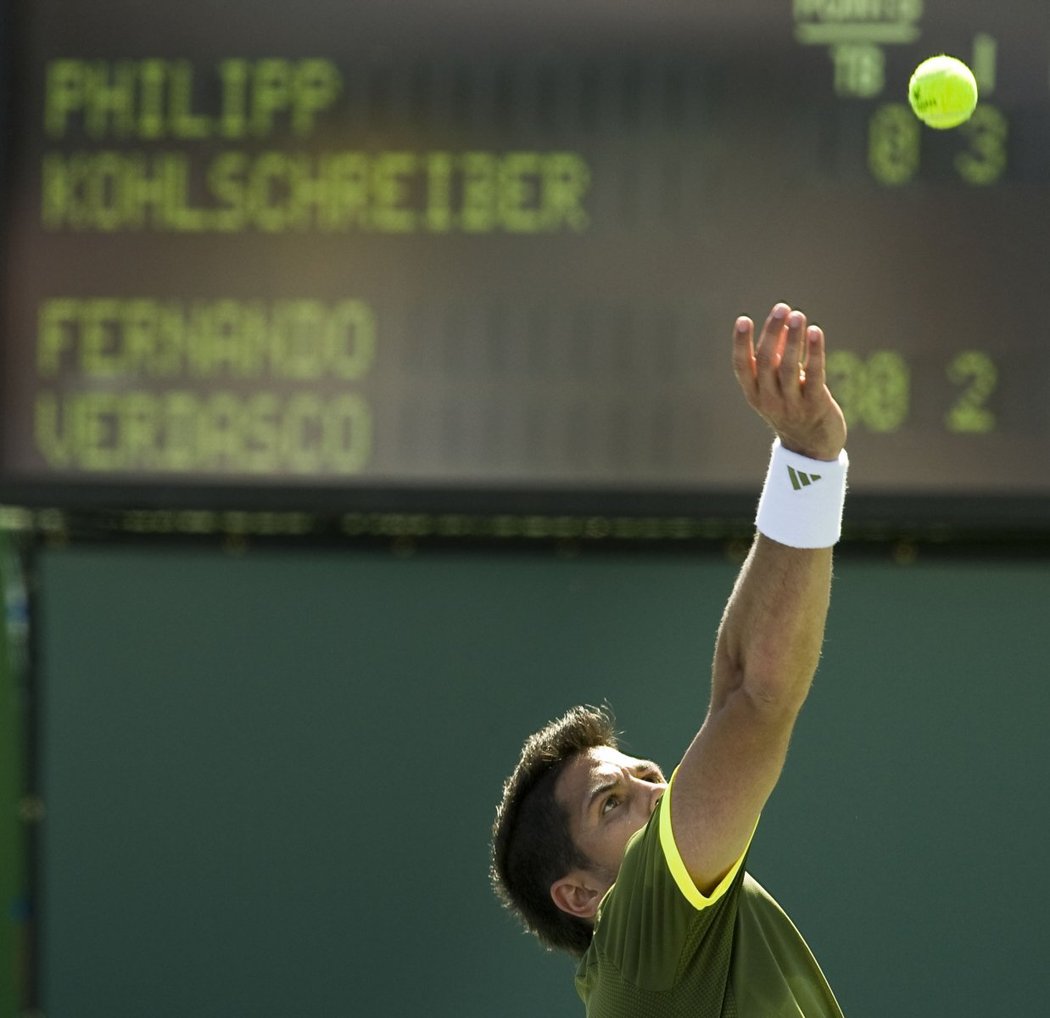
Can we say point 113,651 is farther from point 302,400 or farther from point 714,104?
point 714,104

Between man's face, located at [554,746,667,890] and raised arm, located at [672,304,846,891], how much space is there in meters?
0.38

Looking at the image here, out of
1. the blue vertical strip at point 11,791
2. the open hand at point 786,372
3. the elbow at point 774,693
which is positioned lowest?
the blue vertical strip at point 11,791

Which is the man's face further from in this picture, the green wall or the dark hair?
the green wall

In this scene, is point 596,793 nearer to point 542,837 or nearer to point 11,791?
point 542,837

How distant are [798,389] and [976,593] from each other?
2.36 metres

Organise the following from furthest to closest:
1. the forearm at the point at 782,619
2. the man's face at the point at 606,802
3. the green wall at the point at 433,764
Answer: the green wall at the point at 433,764 → the man's face at the point at 606,802 → the forearm at the point at 782,619

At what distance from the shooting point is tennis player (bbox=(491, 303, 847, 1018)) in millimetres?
2172

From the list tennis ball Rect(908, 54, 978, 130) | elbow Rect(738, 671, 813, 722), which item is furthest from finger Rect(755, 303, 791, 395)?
tennis ball Rect(908, 54, 978, 130)

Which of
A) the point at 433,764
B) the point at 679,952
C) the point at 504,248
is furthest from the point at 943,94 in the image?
the point at 433,764

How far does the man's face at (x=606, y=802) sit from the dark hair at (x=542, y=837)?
0.06 feet

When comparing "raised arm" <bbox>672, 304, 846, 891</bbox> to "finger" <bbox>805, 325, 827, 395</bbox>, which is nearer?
"finger" <bbox>805, 325, 827, 395</bbox>

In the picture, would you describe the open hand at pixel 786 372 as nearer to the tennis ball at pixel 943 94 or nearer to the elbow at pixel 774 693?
the elbow at pixel 774 693

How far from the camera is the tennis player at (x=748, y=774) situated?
7.13ft

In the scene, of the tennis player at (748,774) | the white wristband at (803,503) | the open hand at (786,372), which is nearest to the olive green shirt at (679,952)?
the tennis player at (748,774)
